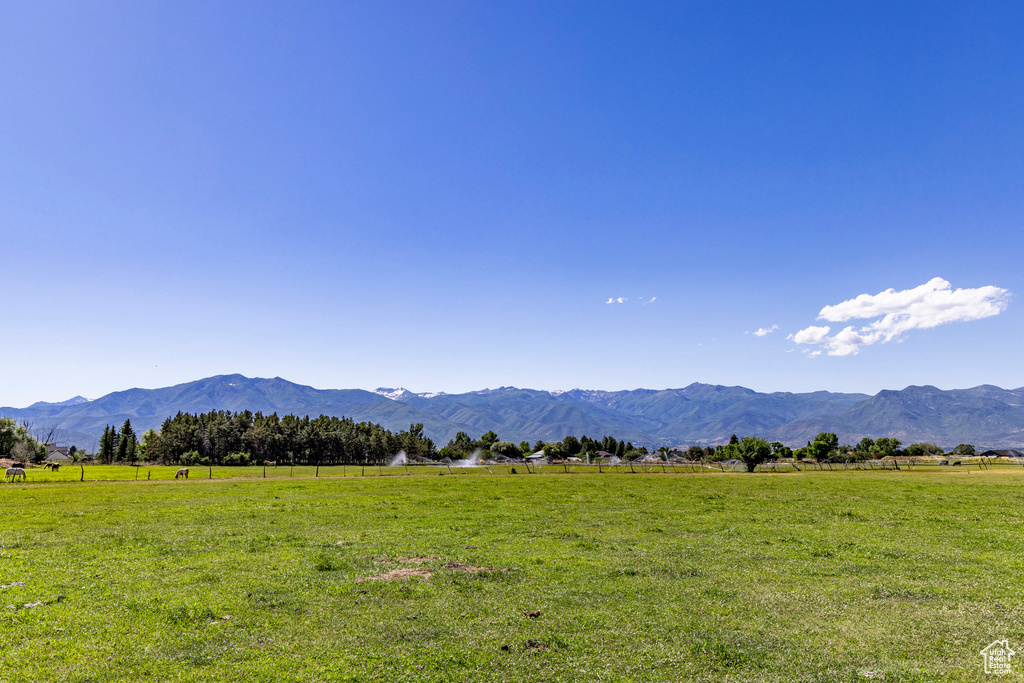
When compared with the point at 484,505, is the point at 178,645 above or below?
above

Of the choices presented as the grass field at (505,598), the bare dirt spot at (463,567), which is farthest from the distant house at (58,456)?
the bare dirt spot at (463,567)

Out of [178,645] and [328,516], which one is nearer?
[178,645]

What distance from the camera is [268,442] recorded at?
149875 mm

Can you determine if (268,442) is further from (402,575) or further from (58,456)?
(402,575)

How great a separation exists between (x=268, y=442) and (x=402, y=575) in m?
155

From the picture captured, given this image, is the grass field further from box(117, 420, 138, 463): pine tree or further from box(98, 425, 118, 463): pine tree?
box(98, 425, 118, 463): pine tree

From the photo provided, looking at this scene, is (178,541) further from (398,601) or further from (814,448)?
(814,448)

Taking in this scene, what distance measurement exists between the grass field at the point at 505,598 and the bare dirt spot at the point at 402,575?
0.12 meters

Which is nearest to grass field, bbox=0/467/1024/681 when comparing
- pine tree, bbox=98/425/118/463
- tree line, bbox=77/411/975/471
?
tree line, bbox=77/411/975/471

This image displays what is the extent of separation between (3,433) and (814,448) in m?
225

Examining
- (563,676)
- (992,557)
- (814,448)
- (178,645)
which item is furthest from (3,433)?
(814,448)

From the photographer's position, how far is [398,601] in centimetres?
1359

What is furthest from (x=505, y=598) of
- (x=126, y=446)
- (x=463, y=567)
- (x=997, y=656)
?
(x=126, y=446)

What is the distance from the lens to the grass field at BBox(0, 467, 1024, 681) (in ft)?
32.6
